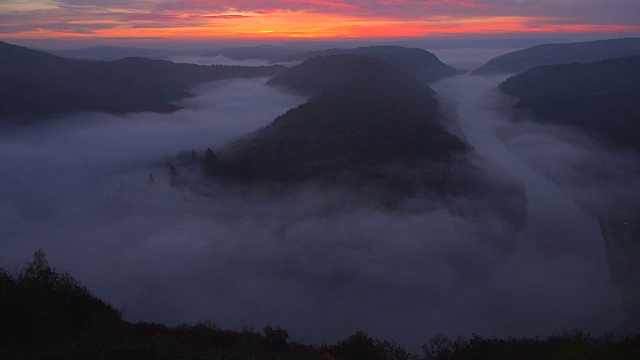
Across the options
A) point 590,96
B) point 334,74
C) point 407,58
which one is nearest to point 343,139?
point 334,74

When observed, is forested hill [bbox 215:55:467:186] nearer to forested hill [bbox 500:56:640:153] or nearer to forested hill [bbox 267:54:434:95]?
forested hill [bbox 267:54:434:95]

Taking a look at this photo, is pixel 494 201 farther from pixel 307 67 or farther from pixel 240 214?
pixel 307 67

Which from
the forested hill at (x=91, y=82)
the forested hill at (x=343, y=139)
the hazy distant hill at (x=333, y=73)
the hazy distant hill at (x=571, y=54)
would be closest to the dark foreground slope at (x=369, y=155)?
the forested hill at (x=343, y=139)

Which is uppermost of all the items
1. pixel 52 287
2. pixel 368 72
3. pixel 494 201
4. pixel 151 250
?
pixel 368 72

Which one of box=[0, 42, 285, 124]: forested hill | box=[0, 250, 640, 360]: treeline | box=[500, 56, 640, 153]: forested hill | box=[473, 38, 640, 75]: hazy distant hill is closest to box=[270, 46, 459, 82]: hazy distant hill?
box=[0, 42, 285, 124]: forested hill

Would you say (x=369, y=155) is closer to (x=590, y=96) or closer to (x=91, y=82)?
(x=590, y=96)

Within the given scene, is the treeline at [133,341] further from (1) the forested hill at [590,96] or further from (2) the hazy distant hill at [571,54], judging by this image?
(2) the hazy distant hill at [571,54]

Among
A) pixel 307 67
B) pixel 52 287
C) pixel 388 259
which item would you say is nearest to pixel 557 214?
pixel 388 259
